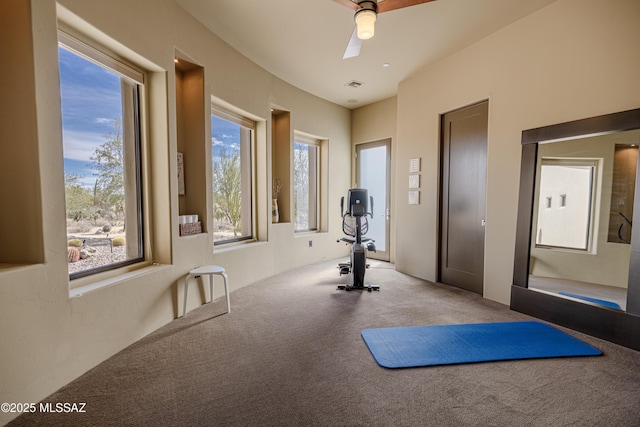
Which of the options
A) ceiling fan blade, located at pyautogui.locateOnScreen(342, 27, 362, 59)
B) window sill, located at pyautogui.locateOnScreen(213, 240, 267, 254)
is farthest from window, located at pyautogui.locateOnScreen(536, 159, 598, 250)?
window sill, located at pyautogui.locateOnScreen(213, 240, 267, 254)

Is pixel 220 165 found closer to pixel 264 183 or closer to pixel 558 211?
pixel 264 183

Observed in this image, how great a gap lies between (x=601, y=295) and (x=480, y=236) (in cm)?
141

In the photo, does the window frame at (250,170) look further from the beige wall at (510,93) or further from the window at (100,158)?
the beige wall at (510,93)

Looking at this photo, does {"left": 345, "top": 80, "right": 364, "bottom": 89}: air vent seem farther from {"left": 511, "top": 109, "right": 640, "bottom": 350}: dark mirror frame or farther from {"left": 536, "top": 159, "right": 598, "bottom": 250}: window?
{"left": 536, "top": 159, "right": 598, "bottom": 250}: window

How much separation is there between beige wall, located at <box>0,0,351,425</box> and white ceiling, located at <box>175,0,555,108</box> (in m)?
0.40

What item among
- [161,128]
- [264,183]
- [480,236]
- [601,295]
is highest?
[161,128]

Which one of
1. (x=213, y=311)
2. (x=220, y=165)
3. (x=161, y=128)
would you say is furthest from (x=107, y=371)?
(x=220, y=165)

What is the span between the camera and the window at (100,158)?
2416 millimetres

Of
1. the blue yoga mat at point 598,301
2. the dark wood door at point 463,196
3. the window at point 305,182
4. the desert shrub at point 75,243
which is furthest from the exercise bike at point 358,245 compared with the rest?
the desert shrub at point 75,243

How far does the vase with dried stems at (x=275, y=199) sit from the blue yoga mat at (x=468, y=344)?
2879mm

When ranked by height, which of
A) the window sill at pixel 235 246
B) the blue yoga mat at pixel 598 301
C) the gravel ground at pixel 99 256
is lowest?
the blue yoga mat at pixel 598 301

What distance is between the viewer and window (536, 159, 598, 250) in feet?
9.92

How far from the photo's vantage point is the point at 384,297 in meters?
4.02

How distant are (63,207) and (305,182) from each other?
4.36 m
